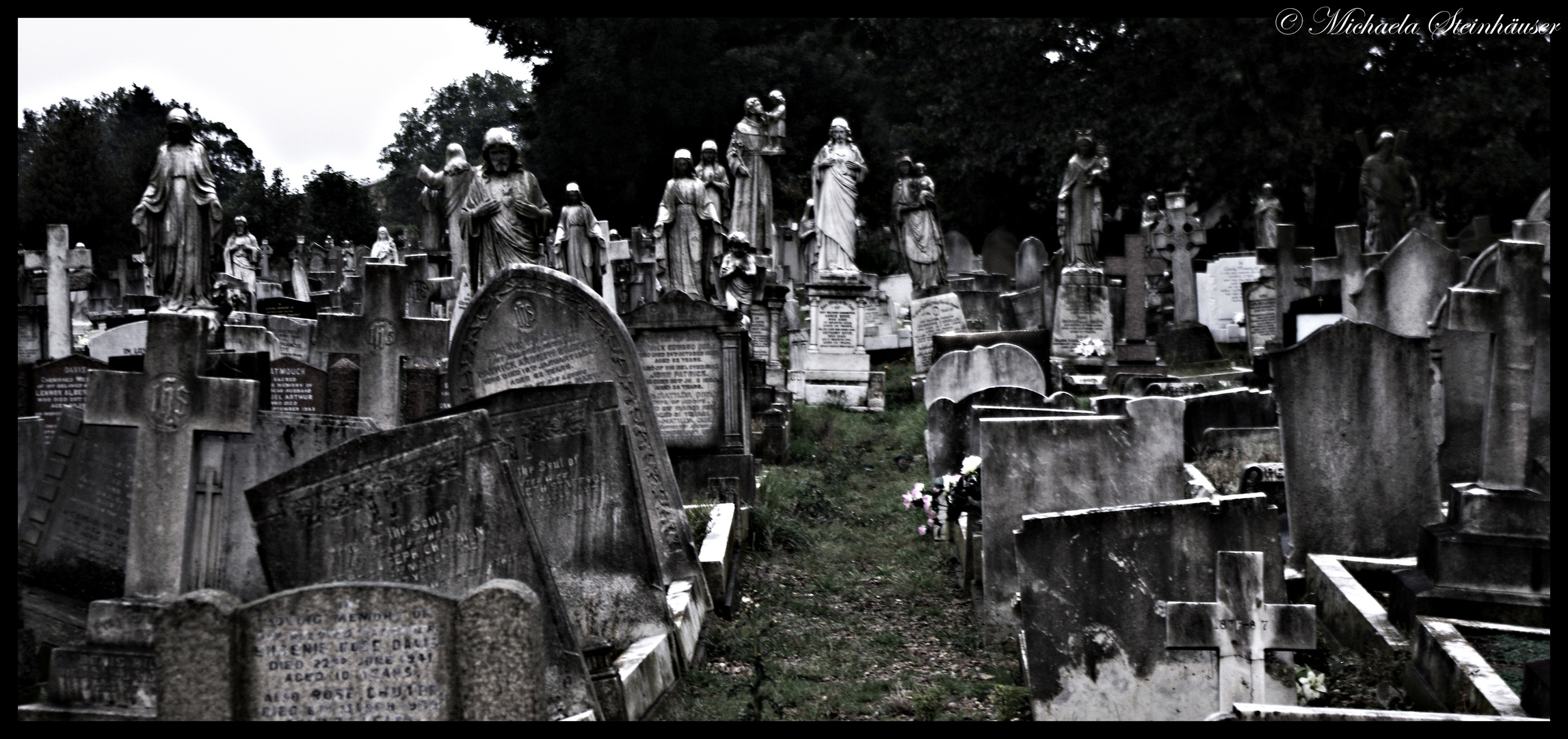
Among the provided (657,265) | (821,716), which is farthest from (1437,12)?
(821,716)

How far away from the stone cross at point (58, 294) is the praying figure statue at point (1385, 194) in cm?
1702

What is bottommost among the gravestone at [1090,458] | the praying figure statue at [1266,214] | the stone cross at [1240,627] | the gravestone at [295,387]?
the stone cross at [1240,627]

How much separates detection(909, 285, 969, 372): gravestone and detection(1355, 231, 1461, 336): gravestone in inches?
287

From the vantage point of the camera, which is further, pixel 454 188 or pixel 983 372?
pixel 454 188

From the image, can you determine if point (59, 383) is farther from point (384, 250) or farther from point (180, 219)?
point (384, 250)

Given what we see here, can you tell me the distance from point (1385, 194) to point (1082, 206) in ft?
17.5

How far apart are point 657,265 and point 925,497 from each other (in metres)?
7.24

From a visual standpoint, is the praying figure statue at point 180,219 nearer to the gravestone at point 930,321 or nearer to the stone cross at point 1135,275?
the gravestone at point 930,321

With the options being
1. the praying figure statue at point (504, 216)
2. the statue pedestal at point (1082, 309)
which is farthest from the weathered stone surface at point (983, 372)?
the statue pedestal at point (1082, 309)

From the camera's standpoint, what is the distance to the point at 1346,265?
47.4 ft

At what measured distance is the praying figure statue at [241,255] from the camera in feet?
78.4

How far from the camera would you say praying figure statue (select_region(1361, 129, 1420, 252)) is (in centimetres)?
1936

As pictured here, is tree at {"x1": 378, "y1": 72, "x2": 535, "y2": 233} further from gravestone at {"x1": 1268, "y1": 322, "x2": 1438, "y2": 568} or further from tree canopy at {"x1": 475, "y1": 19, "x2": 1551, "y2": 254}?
gravestone at {"x1": 1268, "y1": 322, "x2": 1438, "y2": 568}

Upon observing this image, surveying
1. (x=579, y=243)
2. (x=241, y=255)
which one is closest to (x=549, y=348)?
(x=579, y=243)
